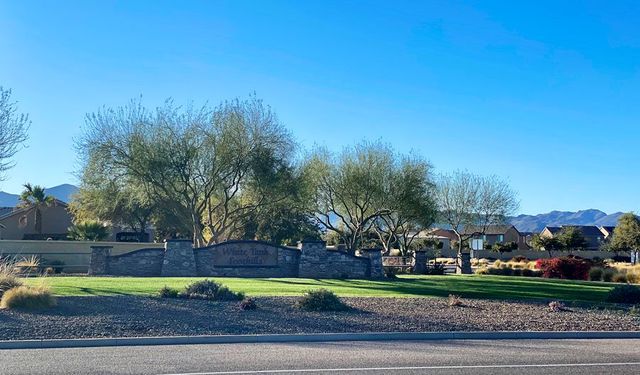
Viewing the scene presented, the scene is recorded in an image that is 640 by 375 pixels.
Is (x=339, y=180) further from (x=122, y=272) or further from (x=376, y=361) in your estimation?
(x=376, y=361)

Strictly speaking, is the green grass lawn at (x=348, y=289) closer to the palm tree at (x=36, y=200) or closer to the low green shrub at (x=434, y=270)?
the low green shrub at (x=434, y=270)

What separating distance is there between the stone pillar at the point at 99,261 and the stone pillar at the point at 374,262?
11946 mm

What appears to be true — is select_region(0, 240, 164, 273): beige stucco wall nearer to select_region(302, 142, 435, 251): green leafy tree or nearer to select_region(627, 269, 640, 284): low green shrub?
select_region(302, 142, 435, 251): green leafy tree

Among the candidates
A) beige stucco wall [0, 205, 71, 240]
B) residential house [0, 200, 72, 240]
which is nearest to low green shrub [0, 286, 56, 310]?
residential house [0, 200, 72, 240]

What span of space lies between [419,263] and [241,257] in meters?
13.2

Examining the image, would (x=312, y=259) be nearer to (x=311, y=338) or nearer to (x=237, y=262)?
(x=237, y=262)

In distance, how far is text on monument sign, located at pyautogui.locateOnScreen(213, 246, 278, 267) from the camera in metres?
32.6

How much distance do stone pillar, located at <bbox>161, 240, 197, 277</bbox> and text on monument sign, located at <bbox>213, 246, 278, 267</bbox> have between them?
3.62 ft

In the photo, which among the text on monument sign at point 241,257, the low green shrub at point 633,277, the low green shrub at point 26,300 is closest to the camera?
the low green shrub at point 26,300

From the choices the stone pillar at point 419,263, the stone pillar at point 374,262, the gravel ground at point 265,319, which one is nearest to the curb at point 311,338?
the gravel ground at point 265,319

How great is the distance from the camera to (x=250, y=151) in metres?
37.0

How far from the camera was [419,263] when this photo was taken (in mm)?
41812

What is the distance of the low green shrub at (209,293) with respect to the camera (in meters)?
19.8

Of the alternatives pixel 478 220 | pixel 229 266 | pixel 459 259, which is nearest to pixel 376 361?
pixel 229 266
